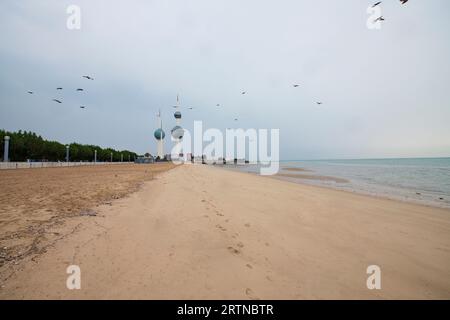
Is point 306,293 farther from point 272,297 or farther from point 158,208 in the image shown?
point 158,208

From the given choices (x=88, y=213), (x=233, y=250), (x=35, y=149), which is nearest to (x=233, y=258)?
(x=233, y=250)

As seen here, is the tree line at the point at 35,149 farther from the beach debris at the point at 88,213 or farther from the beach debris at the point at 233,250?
the beach debris at the point at 233,250

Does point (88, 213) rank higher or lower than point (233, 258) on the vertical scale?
higher

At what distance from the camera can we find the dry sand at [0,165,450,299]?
310cm

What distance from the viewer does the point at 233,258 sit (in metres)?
4.03

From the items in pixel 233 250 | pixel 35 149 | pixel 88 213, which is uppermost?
pixel 35 149

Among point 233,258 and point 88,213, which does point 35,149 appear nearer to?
point 88,213

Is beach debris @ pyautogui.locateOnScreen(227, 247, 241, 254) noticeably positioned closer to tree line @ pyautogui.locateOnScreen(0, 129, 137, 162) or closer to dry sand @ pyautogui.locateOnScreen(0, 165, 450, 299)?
dry sand @ pyautogui.locateOnScreen(0, 165, 450, 299)

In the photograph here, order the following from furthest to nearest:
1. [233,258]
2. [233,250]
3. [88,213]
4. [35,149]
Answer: [35,149]
[88,213]
[233,250]
[233,258]

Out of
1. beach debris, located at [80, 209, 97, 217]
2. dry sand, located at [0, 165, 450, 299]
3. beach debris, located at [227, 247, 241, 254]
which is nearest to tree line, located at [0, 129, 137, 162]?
beach debris, located at [80, 209, 97, 217]
